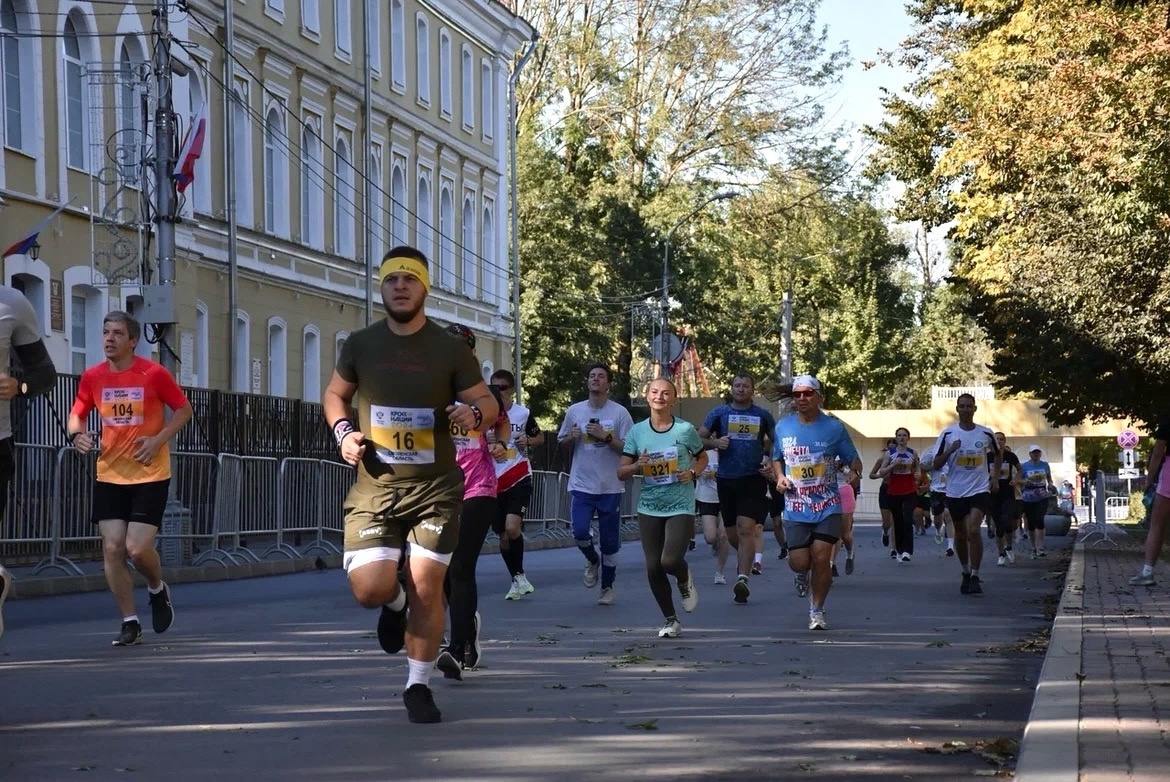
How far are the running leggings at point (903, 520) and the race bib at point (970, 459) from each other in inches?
284

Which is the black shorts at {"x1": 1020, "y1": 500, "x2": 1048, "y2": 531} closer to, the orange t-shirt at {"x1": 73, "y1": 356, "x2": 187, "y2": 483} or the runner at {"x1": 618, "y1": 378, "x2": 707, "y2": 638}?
the runner at {"x1": 618, "y1": 378, "x2": 707, "y2": 638}

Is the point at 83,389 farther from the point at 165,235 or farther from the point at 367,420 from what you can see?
the point at 165,235

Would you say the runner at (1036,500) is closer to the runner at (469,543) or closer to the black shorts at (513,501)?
the black shorts at (513,501)

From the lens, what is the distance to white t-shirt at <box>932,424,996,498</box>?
18.3 m

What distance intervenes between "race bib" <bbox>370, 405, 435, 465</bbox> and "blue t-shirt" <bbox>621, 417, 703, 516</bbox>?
5035 mm

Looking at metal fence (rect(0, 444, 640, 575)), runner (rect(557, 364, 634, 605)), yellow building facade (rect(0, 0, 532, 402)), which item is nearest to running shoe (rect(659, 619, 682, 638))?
runner (rect(557, 364, 634, 605))

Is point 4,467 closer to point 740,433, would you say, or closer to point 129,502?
point 129,502

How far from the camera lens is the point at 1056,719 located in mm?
7926

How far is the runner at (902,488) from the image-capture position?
84.0ft

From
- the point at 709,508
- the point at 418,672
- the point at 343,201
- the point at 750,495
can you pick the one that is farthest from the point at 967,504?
the point at 343,201

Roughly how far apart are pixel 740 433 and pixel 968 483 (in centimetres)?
221

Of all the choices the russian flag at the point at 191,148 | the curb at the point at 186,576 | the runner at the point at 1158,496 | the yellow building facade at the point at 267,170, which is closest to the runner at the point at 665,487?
the runner at the point at 1158,496

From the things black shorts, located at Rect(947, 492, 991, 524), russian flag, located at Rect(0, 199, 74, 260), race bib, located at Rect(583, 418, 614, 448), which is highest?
russian flag, located at Rect(0, 199, 74, 260)

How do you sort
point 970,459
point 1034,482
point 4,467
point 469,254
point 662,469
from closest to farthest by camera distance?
point 4,467 → point 662,469 → point 970,459 → point 1034,482 → point 469,254
